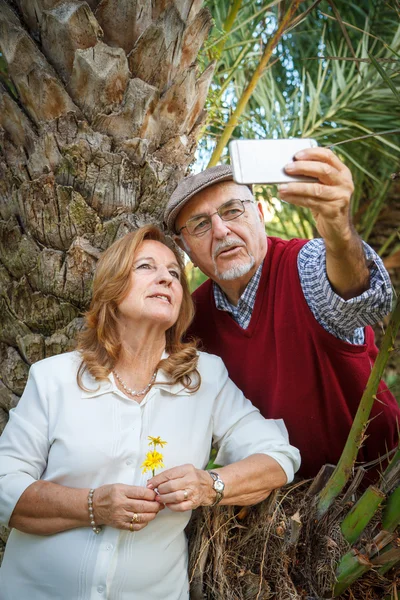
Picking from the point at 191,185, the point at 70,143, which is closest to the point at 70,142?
the point at 70,143

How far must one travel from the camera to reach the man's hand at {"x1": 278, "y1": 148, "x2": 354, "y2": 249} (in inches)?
70.1

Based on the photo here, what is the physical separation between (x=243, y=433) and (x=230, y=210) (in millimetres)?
949

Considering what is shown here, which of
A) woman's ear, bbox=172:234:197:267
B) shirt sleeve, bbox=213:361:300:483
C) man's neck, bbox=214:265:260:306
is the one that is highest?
woman's ear, bbox=172:234:197:267

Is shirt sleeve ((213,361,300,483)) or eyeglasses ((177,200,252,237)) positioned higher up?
eyeglasses ((177,200,252,237))

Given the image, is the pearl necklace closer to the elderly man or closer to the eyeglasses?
the elderly man

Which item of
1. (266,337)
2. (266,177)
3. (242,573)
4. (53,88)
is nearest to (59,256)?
(53,88)

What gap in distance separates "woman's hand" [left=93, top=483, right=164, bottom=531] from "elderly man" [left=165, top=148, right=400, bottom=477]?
742 mm

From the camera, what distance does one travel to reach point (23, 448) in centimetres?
217

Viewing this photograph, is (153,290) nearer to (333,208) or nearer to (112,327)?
(112,327)

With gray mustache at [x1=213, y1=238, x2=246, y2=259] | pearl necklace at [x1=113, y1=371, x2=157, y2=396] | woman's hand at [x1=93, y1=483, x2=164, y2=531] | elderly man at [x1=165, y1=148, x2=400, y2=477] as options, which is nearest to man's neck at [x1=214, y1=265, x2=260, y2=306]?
elderly man at [x1=165, y1=148, x2=400, y2=477]

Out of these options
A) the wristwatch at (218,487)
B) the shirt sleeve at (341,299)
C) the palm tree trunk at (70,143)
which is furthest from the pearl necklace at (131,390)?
the shirt sleeve at (341,299)

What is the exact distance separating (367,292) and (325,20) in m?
2.58

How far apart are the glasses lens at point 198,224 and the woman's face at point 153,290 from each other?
24cm

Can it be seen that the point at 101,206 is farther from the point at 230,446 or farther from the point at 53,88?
the point at 230,446
